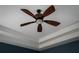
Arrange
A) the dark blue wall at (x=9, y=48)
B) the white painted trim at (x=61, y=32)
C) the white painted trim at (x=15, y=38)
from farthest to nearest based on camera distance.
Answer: the dark blue wall at (x=9, y=48)
the white painted trim at (x=15, y=38)
the white painted trim at (x=61, y=32)

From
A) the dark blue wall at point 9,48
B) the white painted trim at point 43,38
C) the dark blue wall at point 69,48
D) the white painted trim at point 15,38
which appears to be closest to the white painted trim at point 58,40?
the white painted trim at point 43,38

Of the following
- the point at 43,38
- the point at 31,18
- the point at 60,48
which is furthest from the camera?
the point at 43,38

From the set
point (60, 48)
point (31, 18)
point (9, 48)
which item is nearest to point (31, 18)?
point (31, 18)

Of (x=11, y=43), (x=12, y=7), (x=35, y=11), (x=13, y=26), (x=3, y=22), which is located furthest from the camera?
(x=11, y=43)

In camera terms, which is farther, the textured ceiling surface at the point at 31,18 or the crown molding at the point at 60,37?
the crown molding at the point at 60,37

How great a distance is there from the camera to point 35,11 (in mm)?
2893

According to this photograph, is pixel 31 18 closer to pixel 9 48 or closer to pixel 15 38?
pixel 15 38

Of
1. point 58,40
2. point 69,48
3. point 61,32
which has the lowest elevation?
point 69,48

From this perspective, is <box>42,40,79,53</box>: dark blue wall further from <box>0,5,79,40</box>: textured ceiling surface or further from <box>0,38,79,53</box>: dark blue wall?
<box>0,5,79,40</box>: textured ceiling surface

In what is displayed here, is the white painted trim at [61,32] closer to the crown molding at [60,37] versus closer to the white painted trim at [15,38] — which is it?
the crown molding at [60,37]

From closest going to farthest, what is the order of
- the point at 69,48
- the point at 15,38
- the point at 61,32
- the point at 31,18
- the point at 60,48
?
the point at 31,18 < the point at 61,32 < the point at 69,48 < the point at 15,38 < the point at 60,48

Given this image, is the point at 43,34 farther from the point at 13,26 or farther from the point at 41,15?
the point at 41,15

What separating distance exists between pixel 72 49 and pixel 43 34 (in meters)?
0.93
